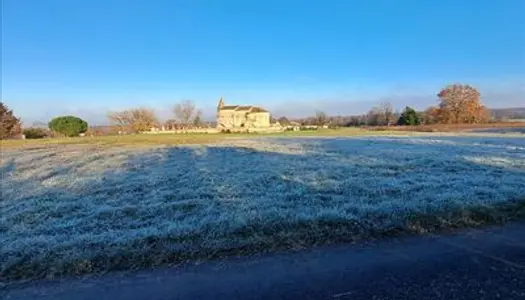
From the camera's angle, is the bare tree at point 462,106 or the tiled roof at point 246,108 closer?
the bare tree at point 462,106

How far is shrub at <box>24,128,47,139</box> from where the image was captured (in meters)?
68.7

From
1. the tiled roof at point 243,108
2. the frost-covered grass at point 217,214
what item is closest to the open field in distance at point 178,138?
the frost-covered grass at point 217,214

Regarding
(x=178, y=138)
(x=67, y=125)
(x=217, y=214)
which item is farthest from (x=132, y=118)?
(x=217, y=214)

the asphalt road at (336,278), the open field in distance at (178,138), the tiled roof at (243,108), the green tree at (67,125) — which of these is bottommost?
the open field in distance at (178,138)

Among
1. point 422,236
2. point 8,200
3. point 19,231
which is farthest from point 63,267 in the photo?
point 8,200

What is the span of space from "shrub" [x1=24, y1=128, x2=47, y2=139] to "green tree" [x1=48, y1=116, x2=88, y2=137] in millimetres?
3148

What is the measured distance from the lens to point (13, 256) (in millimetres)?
4367

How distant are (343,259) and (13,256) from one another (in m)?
3.94

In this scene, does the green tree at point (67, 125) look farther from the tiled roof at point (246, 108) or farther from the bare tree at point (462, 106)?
the bare tree at point (462, 106)

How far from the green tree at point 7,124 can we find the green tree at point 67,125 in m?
9.94

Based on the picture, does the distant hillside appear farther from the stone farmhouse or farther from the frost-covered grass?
the frost-covered grass

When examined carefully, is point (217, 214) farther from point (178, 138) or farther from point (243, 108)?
point (243, 108)

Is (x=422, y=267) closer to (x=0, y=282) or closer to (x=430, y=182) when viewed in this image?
(x=0, y=282)

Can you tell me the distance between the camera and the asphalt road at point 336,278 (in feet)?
11.0
